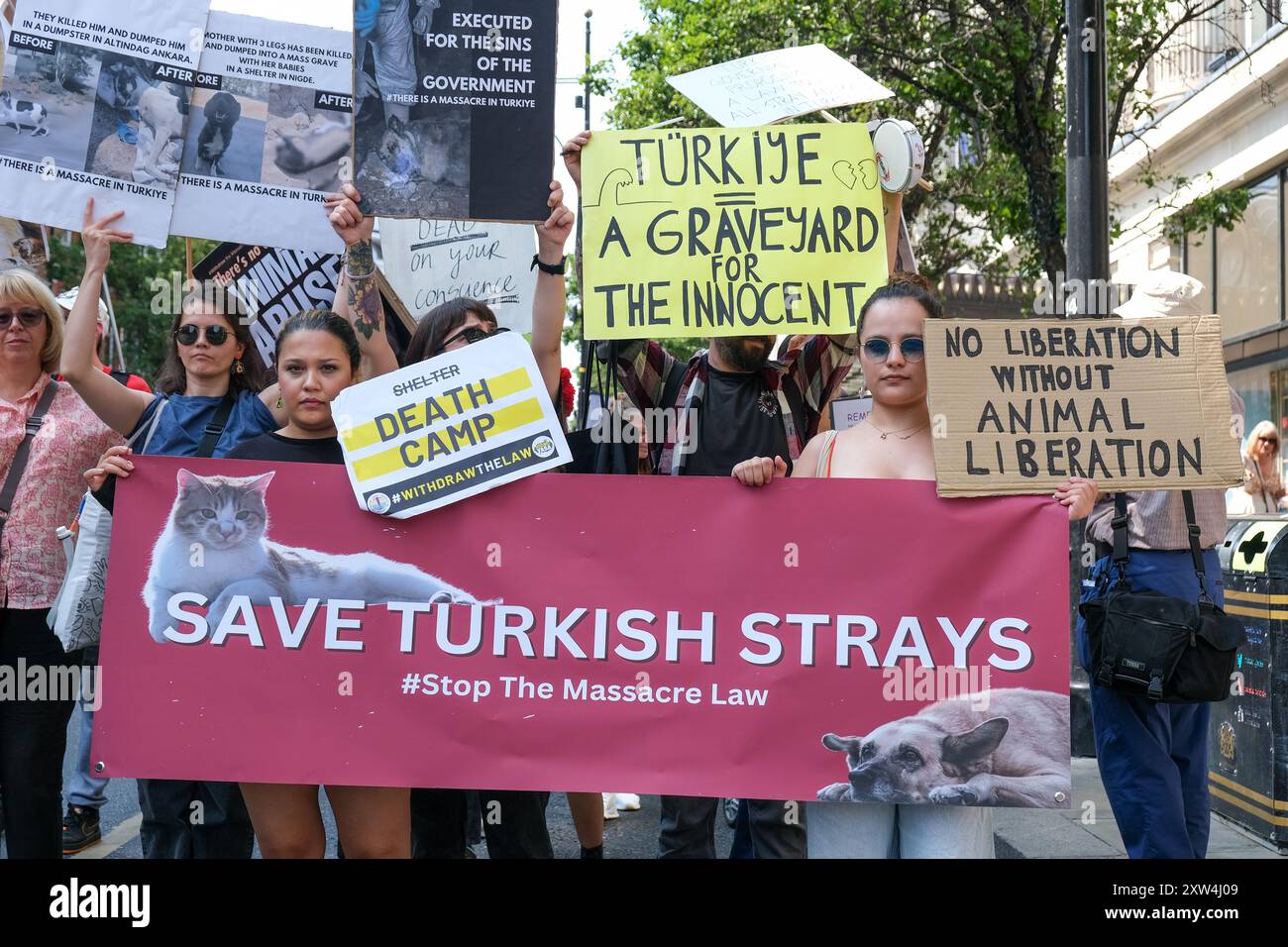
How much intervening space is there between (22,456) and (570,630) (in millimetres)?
1904

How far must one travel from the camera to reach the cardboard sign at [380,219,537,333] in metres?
7.10

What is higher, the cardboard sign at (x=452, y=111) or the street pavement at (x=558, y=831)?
the cardboard sign at (x=452, y=111)

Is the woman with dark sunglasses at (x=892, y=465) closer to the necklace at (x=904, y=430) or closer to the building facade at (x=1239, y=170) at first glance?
the necklace at (x=904, y=430)

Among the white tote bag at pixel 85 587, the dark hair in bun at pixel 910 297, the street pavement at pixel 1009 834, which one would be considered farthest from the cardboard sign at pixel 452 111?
the street pavement at pixel 1009 834

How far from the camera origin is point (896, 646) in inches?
149

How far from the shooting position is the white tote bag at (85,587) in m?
4.09

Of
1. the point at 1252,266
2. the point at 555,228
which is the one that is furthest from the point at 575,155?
the point at 1252,266

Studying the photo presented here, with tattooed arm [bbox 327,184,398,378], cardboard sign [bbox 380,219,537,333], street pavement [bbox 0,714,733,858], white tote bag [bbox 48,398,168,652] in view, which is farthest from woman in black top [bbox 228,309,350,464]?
cardboard sign [bbox 380,219,537,333]

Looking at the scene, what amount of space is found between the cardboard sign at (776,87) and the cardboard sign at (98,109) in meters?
1.75

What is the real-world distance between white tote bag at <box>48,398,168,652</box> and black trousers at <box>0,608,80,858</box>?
115mm

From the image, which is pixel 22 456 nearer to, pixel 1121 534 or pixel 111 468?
pixel 111 468

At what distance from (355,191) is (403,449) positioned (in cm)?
96
